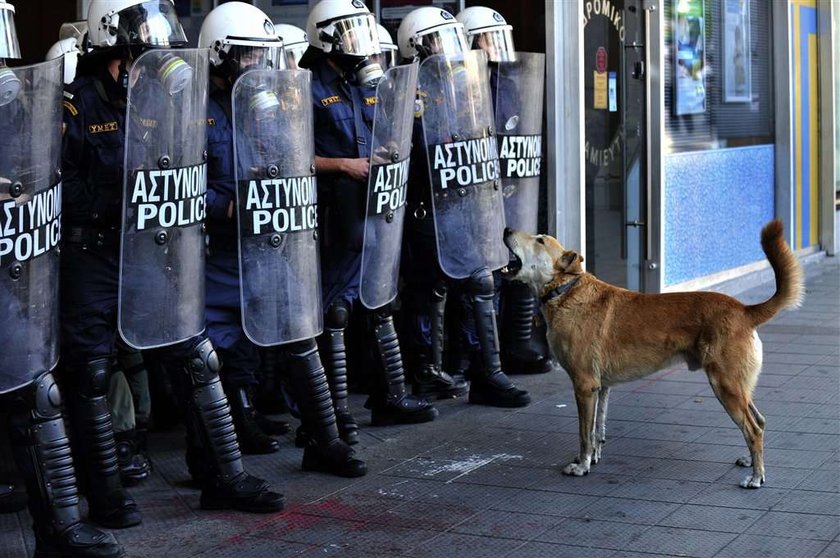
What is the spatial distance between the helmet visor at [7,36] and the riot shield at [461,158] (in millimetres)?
2872

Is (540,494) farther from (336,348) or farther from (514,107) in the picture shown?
(514,107)

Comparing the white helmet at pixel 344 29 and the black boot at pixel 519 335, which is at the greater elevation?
the white helmet at pixel 344 29

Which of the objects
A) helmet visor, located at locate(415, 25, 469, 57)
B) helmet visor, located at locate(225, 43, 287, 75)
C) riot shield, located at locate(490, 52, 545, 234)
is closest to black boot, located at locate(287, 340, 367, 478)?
helmet visor, located at locate(225, 43, 287, 75)

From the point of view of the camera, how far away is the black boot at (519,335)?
791cm

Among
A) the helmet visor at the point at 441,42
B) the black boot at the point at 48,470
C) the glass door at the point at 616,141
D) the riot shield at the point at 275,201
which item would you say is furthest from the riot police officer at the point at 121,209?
the glass door at the point at 616,141

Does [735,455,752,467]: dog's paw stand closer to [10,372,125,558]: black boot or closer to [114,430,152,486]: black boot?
[114,430,152,486]: black boot

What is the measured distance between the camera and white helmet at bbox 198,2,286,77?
5441 millimetres

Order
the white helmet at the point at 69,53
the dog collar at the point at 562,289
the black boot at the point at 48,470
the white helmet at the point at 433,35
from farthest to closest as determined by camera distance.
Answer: the white helmet at the point at 433,35, the white helmet at the point at 69,53, the dog collar at the point at 562,289, the black boot at the point at 48,470

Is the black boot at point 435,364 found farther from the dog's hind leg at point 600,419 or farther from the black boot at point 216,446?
the black boot at point 216,446

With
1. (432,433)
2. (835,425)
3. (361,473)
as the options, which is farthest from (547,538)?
(835,425)

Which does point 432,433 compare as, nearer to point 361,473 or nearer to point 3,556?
point 361,473

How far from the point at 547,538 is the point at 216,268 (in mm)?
1828

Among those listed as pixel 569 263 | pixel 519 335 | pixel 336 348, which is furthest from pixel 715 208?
pixel 336 348

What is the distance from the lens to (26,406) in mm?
4367
